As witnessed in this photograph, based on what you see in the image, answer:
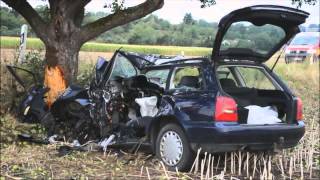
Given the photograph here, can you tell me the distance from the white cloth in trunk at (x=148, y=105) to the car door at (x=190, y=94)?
18.2 inches

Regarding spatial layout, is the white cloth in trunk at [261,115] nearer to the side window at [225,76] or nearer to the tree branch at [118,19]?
the side window at [225,76]

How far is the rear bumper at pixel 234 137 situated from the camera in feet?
24.0

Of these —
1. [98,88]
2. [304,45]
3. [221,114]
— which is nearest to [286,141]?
[221,114]

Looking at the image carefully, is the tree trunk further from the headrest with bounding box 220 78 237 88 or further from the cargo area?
the headrest with bounding box 220 78 237 88

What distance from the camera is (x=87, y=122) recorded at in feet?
31.9

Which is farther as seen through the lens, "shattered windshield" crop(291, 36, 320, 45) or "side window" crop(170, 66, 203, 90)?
"shattered windshield" crop(291, 36, 320, 45)

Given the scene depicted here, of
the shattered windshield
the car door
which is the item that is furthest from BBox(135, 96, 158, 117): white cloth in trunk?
the shattered windshield

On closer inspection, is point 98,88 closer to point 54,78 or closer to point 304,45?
point 54,78

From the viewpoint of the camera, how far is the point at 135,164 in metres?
8.22

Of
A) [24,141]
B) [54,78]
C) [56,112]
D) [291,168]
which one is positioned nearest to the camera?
[291,168]

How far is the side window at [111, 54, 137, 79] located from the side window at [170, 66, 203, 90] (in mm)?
1159

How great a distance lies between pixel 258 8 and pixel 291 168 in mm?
2187

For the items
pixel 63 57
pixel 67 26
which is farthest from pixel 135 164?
pixel 67 26

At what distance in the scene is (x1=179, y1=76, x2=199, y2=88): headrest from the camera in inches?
312
